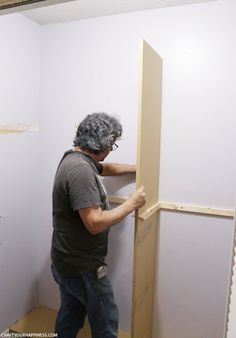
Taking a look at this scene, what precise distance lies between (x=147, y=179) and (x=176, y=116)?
43cm

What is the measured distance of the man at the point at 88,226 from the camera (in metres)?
1.31

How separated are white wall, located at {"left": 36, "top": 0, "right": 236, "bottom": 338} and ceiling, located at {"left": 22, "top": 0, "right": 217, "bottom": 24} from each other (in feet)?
0.12

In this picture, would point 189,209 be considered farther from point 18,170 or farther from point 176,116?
point 18,170

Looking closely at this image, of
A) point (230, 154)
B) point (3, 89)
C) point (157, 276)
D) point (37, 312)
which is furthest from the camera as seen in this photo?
point (37, 312)

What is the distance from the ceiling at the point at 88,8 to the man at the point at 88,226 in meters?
0.66

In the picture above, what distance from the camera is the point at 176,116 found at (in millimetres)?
1640

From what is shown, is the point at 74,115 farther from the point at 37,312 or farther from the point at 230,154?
the point at 37,312

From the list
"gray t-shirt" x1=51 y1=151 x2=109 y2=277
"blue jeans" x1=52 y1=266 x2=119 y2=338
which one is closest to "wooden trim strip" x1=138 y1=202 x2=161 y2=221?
"gray t-shirt" x1=51 y1=151 x2=109 y2=277

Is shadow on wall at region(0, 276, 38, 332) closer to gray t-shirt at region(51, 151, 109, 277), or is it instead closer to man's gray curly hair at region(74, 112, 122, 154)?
gray t-shirt at region(51, 151, 109, 277)

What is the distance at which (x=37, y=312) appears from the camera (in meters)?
2.03

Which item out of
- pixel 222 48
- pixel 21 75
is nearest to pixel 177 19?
pixel 222 48

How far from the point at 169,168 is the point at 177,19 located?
0.83 metres

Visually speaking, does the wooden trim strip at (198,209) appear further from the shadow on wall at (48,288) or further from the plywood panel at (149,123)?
the shadow on wall at (48,288)

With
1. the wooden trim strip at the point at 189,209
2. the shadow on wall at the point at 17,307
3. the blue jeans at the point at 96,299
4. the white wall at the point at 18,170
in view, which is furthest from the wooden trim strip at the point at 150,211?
the shadow on wall at the point at 17,307
